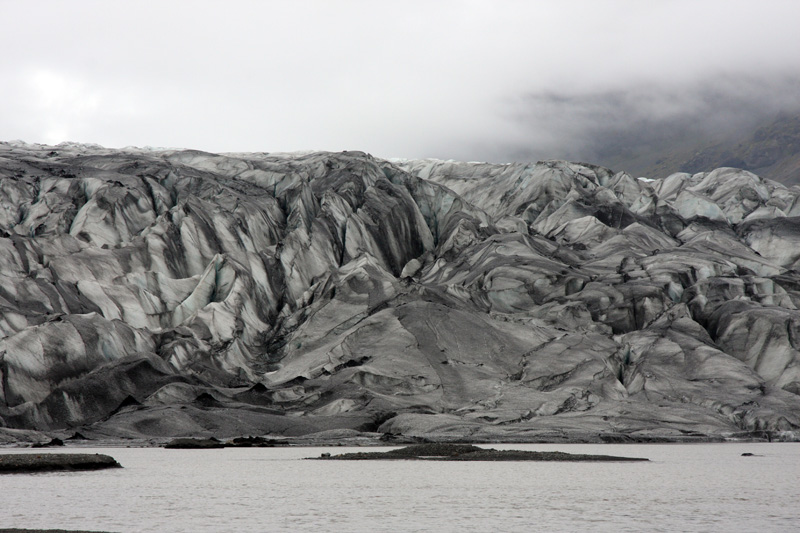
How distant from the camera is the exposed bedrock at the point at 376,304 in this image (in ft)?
282

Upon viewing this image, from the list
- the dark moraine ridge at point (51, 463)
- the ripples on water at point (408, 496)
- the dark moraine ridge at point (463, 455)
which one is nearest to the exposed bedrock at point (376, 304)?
the dark moraine ridge at point (463, 455)

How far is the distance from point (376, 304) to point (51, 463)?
59.9 meters

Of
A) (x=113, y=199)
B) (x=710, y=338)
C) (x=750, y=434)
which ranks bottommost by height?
(x=750, y=434)

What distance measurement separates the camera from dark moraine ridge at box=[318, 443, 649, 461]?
61.6 metres

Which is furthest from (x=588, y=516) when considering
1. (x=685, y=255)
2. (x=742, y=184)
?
(x=742, y=184)

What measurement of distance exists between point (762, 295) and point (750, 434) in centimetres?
3109

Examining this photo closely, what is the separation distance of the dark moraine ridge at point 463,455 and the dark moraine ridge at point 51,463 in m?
15.9

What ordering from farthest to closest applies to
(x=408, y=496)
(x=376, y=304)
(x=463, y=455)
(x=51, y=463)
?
(x=376, y=304) → (x=463, y=455) → (x=51, y=463) → (x=408, y=496)

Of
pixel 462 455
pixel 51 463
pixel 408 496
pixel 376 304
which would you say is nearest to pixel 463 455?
pixel 462 455

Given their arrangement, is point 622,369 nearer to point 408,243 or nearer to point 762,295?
point 762,295

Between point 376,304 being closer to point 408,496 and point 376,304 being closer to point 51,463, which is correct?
point 51,463

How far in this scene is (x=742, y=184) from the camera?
15775 centimetres

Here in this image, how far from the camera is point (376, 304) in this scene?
108938 mm

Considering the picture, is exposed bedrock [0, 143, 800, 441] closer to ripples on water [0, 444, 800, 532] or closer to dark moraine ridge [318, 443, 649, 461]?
dark moraine ridge [318, 443, 649, 461]
